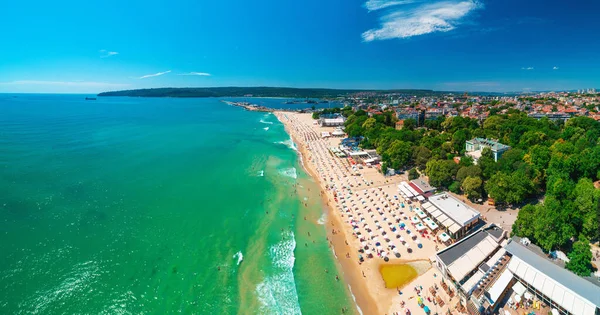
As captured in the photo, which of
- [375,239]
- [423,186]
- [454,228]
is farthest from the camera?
[423,186]

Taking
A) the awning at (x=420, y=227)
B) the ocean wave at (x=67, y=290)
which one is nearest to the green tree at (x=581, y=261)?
the awning at (x=420, y=227)

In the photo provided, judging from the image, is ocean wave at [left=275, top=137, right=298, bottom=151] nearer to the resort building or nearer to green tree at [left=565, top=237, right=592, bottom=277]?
the resort building

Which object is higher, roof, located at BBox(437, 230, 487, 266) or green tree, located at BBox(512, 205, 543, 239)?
green tree, located at BBox(512, 205, 543, 239)

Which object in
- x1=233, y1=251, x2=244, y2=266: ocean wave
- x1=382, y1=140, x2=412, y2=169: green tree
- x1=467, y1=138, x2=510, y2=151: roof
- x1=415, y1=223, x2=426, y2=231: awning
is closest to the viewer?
x1=233, y1=251, x2=244, y2=266: ocean wave

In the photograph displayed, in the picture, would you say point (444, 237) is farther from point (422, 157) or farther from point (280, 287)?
point (422, 157)

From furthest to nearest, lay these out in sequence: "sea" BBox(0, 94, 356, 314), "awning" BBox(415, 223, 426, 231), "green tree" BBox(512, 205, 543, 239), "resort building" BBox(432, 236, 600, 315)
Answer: "awning" BBox(415, 223, 426, 231)
"green tree" BBox(512, 205, 543, 239)
"sea" BBox(0, 94, 356, 314)
"resort building" BBox(432, 236, 600, 315)

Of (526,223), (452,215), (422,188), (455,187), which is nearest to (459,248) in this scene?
(452,215)

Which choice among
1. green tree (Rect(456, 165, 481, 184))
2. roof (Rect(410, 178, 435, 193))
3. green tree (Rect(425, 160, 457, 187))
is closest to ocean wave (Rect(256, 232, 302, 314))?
roof (Rect(410, 178, 435, 193))

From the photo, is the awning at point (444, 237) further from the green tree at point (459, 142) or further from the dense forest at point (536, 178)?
the green tree at point (459, 142)
